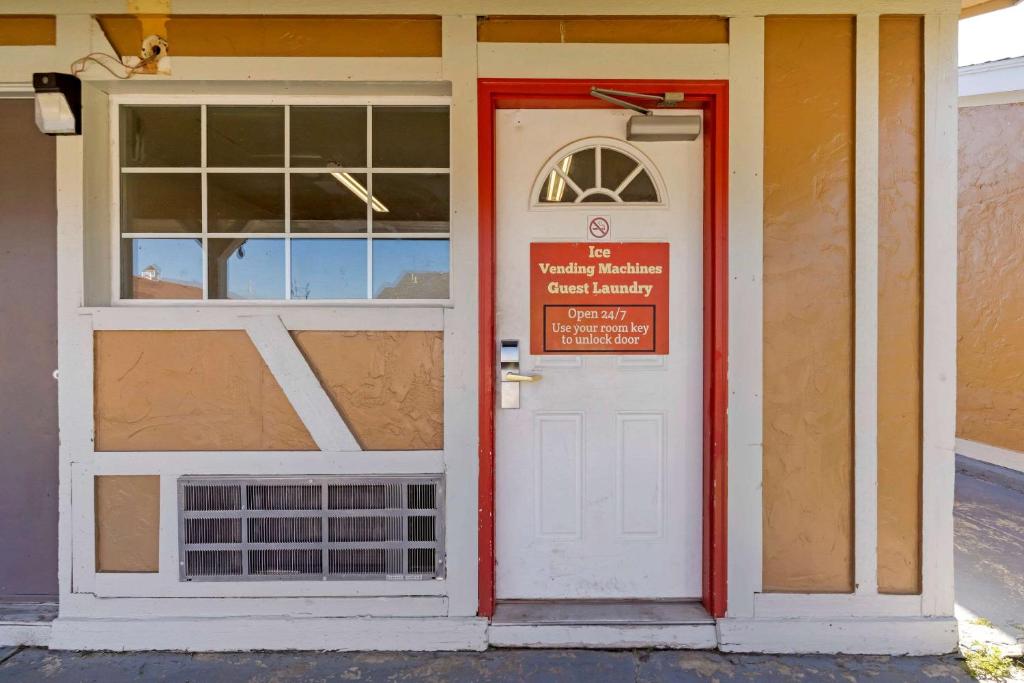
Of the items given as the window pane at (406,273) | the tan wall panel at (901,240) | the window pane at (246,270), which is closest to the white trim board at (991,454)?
the tan wall panel at (901,240)

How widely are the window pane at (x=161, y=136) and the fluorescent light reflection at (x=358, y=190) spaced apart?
2.42 feet

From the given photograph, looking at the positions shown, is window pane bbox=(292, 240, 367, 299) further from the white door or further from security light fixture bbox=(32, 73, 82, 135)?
security light fixture bbox=(32, 73, 82, 135)

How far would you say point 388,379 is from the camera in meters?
2.66

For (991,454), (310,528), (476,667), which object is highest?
(310,528)

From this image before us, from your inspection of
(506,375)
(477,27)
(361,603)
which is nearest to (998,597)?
(506,375)

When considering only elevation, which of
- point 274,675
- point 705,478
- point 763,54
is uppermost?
point 763,54

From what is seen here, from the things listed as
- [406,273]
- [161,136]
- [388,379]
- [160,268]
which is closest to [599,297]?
[406,273]

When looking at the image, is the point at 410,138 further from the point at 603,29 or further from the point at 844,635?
the point at 844,635

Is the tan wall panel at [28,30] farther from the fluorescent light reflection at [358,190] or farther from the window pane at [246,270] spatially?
the fluorescent light reflection at [358,190]

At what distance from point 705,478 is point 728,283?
3.26 feet

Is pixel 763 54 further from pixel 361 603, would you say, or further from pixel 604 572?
pixel 361 603

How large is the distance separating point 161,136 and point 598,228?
7.53 feet

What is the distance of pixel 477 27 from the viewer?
2.58m

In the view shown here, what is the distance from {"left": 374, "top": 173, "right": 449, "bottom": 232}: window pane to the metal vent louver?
127 cm
